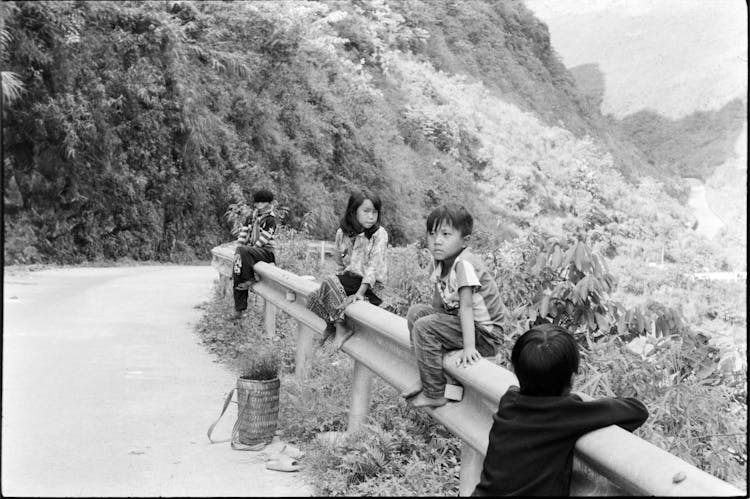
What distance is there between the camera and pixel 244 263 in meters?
8.70

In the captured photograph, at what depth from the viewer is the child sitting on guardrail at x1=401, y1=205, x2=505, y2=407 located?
3.88 meters

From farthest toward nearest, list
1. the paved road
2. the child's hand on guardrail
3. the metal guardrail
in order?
the paved road, the child's hand on guardrail, the metal guardrail

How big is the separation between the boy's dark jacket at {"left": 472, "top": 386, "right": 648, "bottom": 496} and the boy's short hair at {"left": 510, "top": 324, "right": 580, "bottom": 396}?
0.05 m

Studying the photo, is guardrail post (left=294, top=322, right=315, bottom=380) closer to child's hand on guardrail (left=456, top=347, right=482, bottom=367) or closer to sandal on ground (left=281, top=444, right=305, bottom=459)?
sandal on ground (left=281, top=444, right=305, bottom=459)

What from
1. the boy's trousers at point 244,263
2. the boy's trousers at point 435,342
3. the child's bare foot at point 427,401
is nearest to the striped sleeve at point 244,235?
the boy's trousers at point 244,263

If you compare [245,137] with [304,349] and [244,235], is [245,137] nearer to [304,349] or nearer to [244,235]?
[244,235]

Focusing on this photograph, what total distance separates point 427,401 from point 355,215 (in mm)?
2437

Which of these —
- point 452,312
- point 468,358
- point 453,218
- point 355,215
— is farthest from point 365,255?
point 468,358

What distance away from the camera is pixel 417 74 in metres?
48.1

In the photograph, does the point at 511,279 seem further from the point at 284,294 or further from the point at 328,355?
the point at 284,294

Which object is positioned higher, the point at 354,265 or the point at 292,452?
the point at 354,265

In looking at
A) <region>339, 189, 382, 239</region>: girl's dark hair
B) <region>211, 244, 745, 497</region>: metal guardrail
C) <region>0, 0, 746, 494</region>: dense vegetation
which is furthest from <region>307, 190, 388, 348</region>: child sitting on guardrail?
<region>0, 0, 746, 494</region>: dense vegetation

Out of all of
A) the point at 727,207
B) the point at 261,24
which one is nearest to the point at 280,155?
the point at 261,24

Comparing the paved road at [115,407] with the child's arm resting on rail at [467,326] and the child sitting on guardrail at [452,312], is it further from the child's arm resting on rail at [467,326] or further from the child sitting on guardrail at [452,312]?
the child's arm resting on rail at [467,326]
